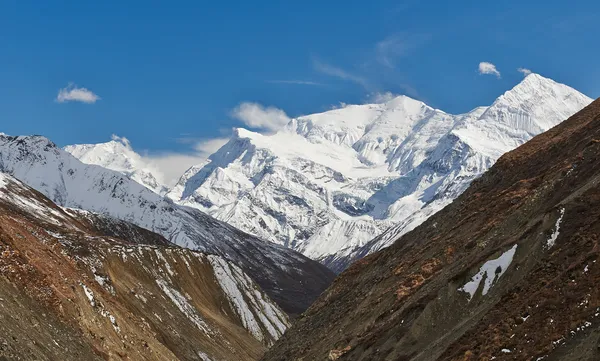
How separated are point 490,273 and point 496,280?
114cm

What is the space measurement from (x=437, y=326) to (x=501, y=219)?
41.2 ft

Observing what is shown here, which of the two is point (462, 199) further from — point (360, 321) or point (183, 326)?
point (183, 326)

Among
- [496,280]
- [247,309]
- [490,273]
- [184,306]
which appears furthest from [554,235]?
[247,309]

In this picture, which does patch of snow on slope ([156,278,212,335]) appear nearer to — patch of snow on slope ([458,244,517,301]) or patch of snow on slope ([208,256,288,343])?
patch of snow on slope ([208,256,288,343])

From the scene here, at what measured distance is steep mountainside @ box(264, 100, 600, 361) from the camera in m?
25.5

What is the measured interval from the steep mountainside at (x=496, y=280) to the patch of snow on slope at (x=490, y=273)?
0.24 ft

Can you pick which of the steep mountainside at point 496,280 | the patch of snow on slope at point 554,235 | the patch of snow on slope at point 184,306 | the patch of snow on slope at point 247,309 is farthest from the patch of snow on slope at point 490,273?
the patch of snow on slope at point 247,309

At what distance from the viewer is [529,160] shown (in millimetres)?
55156

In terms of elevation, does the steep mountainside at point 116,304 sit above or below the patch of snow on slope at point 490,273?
above

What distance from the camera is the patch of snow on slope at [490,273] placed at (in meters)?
33.6

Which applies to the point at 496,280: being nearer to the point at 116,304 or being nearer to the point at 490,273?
the point at 490,273

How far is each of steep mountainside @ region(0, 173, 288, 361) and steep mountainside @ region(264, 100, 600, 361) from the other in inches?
703

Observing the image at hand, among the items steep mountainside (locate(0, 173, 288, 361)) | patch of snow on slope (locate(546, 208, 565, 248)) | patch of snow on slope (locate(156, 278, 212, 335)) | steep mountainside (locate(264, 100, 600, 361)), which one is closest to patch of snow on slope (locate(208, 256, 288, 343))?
steep mountainside (locate(0, 173, 288, 361))

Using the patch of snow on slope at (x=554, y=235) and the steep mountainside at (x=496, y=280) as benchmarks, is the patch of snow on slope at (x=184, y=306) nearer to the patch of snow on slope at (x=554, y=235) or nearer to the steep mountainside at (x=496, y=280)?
the steep mountainside at (x=496, y=280)
